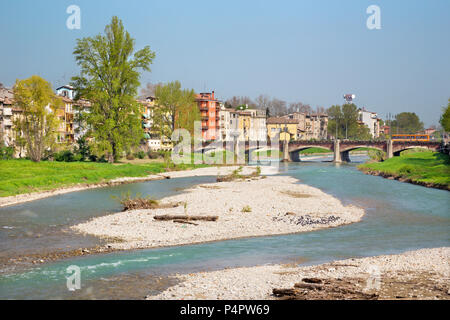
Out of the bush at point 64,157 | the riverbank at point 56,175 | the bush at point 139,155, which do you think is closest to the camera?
the riverbank at point 56,175

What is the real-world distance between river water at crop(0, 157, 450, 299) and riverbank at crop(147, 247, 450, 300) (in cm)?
135

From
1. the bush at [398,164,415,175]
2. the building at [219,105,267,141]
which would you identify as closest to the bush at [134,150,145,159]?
the bush at [398,164,415,175]

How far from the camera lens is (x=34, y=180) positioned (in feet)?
175

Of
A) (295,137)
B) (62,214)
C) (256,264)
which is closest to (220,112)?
(295,137)

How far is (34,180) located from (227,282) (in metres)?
39.6

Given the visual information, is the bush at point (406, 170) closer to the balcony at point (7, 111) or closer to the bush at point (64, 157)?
the bush at point (64, 157)

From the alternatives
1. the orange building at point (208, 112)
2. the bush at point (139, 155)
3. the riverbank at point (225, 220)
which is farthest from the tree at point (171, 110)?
the riverbank at point (225, 220)

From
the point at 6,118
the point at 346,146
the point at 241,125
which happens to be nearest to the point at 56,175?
the point at 6,118

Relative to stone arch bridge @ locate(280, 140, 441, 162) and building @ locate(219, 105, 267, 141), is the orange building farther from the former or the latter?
stone arch bridge @ locate(280, 140, 441, 162)

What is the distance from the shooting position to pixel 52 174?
6050 centimetres

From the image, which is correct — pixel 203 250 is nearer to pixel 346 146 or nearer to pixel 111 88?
pixel 111 88

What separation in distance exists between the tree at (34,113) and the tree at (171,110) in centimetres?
3437

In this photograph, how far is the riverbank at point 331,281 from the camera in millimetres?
16797
